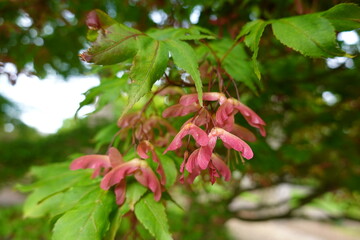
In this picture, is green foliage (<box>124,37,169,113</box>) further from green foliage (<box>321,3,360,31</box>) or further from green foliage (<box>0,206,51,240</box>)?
green foliage (<box>0,206,51,240</box>)

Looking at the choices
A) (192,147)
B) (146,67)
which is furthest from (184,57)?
(192,147)

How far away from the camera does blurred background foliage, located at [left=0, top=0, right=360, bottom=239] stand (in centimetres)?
170

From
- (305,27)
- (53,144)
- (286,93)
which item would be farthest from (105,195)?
(53,144)

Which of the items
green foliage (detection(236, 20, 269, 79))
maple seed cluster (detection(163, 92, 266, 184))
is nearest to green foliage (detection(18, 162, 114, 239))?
maple seed cluster (detection(163, 92, 266, 184))

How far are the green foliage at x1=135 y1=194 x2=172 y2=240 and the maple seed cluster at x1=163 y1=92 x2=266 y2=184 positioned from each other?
0.43ft

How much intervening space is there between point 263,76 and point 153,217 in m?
1.02

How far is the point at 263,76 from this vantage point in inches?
63.1

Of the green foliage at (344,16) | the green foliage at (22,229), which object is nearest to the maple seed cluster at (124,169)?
the green foliage at (344,16)

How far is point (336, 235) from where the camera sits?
10.0 m

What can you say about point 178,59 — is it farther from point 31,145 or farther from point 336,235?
point 336,235

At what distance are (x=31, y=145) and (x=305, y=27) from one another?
513 cm

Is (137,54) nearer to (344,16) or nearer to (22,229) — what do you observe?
(344,16)

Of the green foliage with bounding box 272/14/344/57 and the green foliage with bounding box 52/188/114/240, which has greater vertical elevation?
the green foliage with bounding box 272/14/344/57

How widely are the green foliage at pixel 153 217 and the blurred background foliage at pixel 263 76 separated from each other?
48cm
